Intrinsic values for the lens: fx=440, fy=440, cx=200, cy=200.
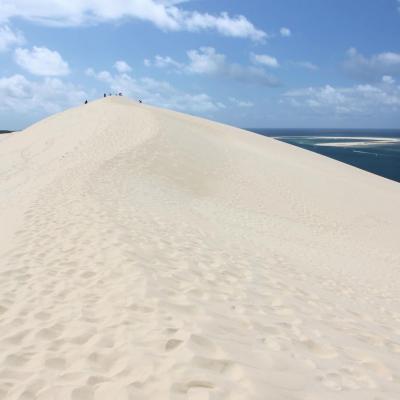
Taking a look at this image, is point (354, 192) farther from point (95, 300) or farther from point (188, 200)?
point (95, 300)

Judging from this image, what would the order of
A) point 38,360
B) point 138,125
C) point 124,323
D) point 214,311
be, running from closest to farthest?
point 38,360
point 124,323
point 214,311
point 138,125

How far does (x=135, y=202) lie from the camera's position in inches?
507

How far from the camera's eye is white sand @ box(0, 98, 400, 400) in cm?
421

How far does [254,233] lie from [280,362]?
888cm

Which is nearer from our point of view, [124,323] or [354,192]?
[124,323]

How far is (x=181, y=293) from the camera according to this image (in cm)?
635

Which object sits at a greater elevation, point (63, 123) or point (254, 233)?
point (63, 123)

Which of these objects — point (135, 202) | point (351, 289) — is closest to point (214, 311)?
point (351, 289)

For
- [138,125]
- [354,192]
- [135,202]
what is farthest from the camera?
[138,125]

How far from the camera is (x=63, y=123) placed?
33.2m

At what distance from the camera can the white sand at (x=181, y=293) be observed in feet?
13.8

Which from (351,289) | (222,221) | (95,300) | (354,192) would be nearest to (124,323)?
(95,300)

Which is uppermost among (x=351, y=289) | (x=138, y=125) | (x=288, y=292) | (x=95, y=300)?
(x=138, y=125)

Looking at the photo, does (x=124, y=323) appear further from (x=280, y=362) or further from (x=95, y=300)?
(x=280, y=362)
